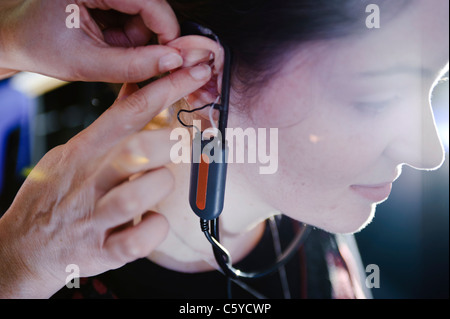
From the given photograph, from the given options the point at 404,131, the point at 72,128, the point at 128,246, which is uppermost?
the point at 72,128

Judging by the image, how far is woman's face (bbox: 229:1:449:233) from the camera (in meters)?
0.59

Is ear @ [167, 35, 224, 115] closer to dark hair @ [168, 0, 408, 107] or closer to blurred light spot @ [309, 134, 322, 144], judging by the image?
dark hair @ [168, 0, 408, 107]

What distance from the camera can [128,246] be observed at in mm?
478

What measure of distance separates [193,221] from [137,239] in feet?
1.29

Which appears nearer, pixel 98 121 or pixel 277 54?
pixel 98 121

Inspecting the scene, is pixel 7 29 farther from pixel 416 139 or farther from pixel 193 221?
pixel 416 139

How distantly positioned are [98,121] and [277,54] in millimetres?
320

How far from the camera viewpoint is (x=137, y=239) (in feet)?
1.57

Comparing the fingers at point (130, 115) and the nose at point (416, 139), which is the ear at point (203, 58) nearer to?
the fingers at point (130, 115)

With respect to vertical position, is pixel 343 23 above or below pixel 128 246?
above

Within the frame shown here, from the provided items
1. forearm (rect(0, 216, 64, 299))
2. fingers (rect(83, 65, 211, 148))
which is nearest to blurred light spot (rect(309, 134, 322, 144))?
fingers (rect(83, 65, 211, 148))

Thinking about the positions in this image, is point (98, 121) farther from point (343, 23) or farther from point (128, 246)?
point (343, 23)

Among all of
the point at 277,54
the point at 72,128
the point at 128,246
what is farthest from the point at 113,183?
the point at 72,128

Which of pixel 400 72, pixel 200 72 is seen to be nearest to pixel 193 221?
pixel 200 72
